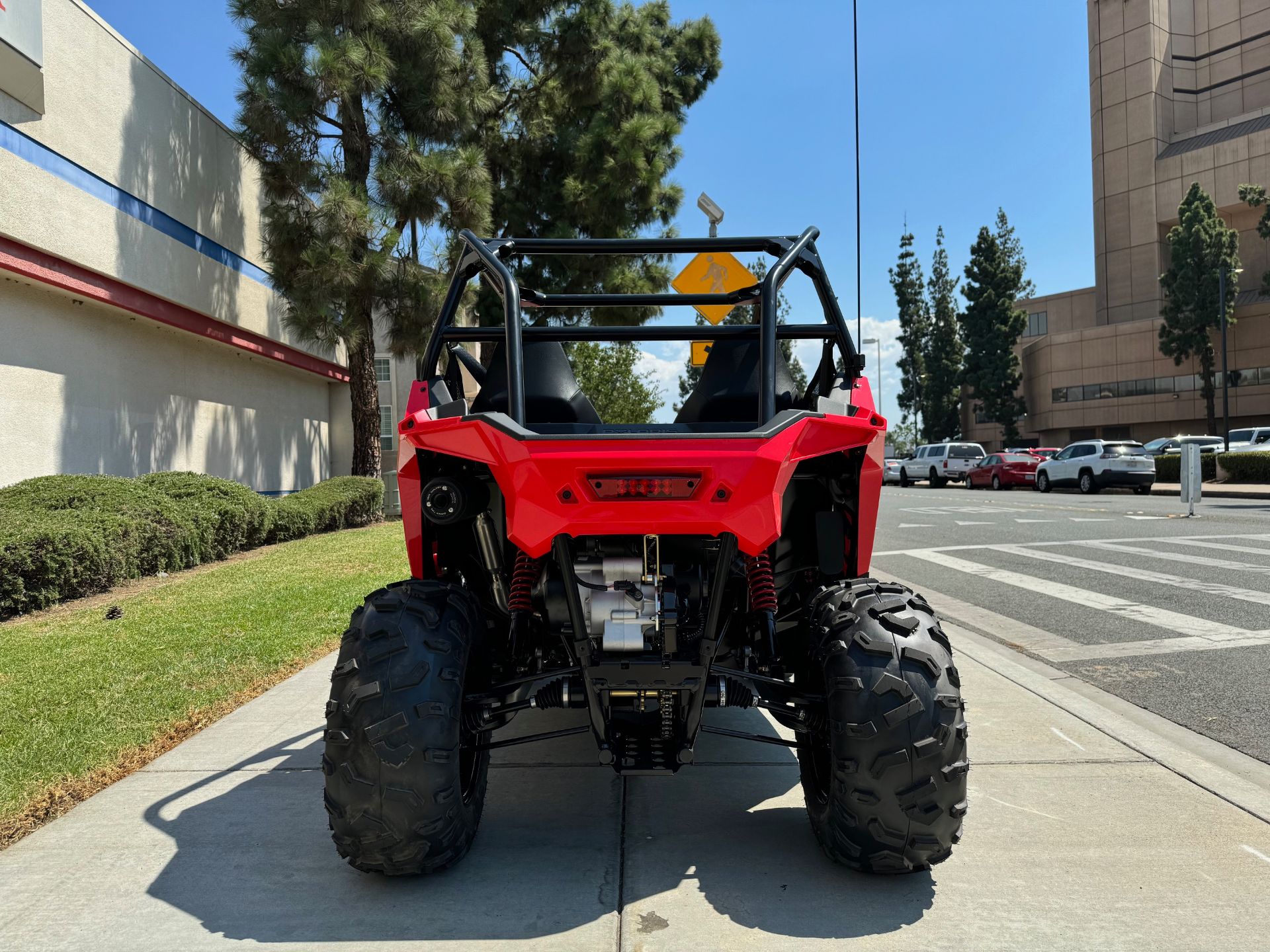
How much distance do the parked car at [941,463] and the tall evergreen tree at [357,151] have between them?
2635 centimetres

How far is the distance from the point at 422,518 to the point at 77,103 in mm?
13438

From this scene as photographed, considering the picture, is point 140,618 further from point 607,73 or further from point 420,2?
point 607,73

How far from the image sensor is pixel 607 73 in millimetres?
21062

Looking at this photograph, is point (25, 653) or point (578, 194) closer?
point (25, 653)

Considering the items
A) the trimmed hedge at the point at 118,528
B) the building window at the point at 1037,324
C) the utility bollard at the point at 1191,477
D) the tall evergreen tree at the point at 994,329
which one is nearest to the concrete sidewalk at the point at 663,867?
the trimmed hedge at the point at 118,528

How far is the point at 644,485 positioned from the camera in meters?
2.61

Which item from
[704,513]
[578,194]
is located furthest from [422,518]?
[578,194]

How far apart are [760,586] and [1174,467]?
108 ft

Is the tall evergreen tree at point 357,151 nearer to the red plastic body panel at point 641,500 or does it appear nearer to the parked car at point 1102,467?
the red plastic body panel at point 641,500

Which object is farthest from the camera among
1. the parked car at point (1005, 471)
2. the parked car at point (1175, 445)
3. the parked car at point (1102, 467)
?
the parked car at point (1175, 445)

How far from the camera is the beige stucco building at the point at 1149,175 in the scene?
184 ft

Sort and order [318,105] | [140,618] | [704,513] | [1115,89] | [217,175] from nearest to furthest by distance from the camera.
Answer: [704,513] → [140,618] → [318,105] → [217,175] → [1115,89]

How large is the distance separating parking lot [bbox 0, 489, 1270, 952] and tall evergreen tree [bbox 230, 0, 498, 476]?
1255 centimetres

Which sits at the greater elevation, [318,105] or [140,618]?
[318,105]
